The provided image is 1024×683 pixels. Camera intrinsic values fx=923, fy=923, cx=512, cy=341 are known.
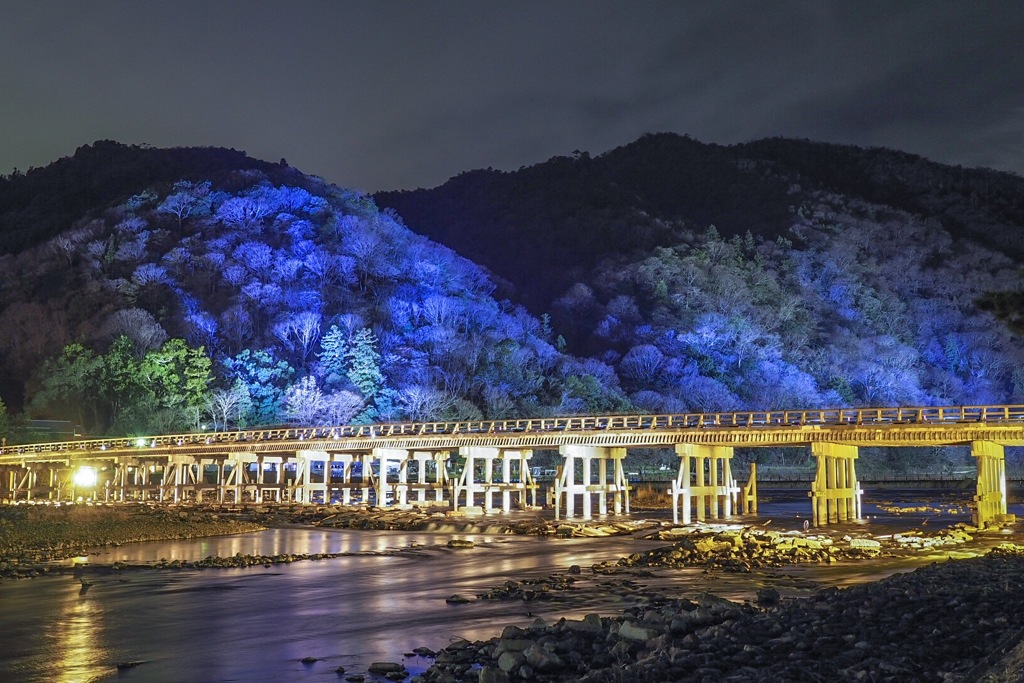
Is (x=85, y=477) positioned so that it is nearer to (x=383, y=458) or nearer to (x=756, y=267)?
(x=383, y=458)

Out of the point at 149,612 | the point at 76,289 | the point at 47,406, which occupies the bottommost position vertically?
the point at 149,612

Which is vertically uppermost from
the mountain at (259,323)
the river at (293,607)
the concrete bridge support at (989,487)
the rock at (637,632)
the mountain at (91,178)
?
the mountain at (91,178)

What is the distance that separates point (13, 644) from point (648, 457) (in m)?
61.0

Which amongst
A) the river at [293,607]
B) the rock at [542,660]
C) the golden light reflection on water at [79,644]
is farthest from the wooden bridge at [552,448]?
the rock at [542,660]

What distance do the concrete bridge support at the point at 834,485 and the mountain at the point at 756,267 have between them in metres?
37.9

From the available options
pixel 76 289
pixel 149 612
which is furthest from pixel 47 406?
pixel 149 612

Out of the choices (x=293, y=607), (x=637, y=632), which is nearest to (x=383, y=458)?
(x=293, y=607)

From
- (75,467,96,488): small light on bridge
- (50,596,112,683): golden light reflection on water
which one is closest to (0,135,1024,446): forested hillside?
(75,467,96,488): small light on bridge

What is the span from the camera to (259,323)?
270 ft

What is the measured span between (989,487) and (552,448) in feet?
55.0

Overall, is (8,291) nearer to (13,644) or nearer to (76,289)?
(76,289)

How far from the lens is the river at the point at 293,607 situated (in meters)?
14.0

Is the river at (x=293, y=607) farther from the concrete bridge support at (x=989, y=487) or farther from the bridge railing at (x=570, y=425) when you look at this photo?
the bridge railing at (x=570, y=425)

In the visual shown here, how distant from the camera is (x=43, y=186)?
132m
